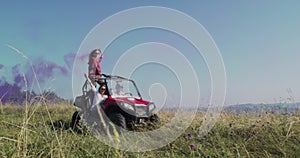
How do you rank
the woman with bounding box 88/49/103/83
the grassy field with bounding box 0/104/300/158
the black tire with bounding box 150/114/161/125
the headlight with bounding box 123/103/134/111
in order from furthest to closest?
the woman with bounding box 88/49/103/83 < the black tire with bounding box 150/114/161/125 < the headlight with bounding box 123/103/134/111 < the grassy field with bounding box 0/104/300/158

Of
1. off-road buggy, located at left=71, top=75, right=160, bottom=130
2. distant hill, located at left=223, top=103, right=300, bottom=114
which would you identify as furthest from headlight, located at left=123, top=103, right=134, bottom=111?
distant hill, located at left=223, top=103, right=300, bottom=114

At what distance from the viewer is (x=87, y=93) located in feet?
22.5

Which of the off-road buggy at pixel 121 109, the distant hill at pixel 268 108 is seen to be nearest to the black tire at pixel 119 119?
the off-road buggy at pixel 121 109

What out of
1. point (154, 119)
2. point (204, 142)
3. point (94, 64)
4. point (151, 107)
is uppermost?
point (94, 64)

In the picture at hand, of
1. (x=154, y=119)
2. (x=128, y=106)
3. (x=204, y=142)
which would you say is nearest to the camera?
(x=204, y=142)

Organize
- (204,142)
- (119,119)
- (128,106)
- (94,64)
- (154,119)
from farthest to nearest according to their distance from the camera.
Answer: (94,64), (154,119), (128,106), (119,119), (204,142)

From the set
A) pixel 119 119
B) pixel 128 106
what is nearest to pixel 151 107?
pixel 128 106

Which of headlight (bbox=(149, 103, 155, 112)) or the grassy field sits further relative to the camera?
headlight (bbox=(149, 103, 155, 112))

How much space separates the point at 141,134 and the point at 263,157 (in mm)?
2433

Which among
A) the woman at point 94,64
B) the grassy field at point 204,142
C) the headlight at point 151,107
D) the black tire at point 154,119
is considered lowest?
the grassy field at point 204,142

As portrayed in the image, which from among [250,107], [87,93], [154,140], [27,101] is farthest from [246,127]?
[27,101]

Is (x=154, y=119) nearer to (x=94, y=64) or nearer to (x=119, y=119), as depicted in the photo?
(x=119, y=119)

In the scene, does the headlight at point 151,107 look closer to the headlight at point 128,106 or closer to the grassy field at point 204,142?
the headlight at point 128,106

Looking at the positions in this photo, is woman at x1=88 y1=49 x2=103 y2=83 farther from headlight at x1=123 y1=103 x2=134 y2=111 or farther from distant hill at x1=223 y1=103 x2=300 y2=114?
distant hill at x1=223 y1=103 x2=300 y2=114
